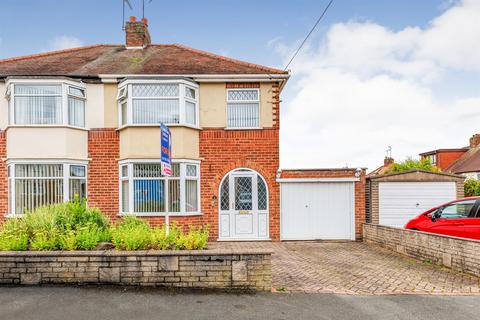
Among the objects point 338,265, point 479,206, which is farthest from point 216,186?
point 479,206

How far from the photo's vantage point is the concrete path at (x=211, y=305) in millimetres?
4309

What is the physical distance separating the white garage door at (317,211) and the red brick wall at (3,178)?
9076 mm

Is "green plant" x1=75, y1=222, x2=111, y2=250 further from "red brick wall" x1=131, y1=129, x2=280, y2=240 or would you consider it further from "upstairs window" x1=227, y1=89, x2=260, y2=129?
"upstairs window" x1=227, y1=89, x2=260, y2=129

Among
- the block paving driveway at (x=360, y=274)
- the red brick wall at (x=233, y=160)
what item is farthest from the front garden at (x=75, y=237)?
the red brick wall at (x=233, y=160)

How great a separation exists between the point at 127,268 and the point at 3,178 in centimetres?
815

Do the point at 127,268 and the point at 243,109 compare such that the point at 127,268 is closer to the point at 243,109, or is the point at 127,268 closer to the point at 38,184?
the point at 38,184

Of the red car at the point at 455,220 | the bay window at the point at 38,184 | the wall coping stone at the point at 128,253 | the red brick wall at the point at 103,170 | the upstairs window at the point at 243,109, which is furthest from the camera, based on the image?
the upstairs window at the point at 243,109

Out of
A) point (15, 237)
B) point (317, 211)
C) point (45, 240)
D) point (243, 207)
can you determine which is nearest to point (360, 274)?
point (317, 211)

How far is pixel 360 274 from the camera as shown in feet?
21.7

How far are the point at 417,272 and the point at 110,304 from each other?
5.97 m

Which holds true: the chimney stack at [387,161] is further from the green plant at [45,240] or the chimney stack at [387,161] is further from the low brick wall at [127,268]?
the green plant at [45,240]

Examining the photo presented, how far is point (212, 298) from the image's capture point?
487 centimetres

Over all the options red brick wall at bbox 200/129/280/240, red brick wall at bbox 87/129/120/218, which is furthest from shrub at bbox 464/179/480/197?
red brick wall at bbox 87/129/120/218

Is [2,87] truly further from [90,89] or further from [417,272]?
[417,272]
